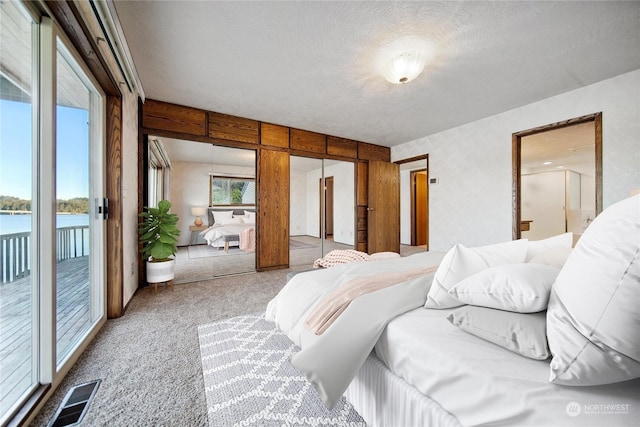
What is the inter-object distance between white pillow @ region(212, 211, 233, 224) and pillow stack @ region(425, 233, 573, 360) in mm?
3314

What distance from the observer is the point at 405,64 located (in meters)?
2.09

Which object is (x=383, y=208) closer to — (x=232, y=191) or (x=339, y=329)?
(x=232, y=191)

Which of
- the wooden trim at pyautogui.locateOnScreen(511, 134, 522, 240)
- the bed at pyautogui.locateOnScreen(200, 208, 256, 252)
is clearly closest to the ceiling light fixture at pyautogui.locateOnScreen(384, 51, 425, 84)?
the wooden trim at pyautogui.locateOnScreen(511, 134, 522, 240)

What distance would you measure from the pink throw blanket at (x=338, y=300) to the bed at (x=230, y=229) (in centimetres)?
288

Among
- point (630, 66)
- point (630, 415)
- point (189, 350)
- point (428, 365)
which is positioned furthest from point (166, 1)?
point (630, 66)

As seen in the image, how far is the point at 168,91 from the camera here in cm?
285

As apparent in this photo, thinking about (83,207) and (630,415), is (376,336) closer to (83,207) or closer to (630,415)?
(630,415)

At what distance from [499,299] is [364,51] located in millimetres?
2181

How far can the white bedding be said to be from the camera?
3.65 metres

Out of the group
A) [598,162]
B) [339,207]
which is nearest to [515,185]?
[598,162]

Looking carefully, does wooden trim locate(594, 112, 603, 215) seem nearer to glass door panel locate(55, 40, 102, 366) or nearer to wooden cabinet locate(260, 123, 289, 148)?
wooden cabinet locate(260, 123, 289, 148)

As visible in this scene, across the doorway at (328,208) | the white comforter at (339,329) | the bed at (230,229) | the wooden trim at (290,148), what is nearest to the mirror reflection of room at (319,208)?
the doorway at (328,208)

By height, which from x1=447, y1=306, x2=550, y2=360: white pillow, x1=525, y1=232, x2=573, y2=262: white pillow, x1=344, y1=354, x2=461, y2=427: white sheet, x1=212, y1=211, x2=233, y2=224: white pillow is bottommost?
x1=344, y1=354, x2=461, y2=427: white sheet

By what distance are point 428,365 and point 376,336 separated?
0.71 ft
